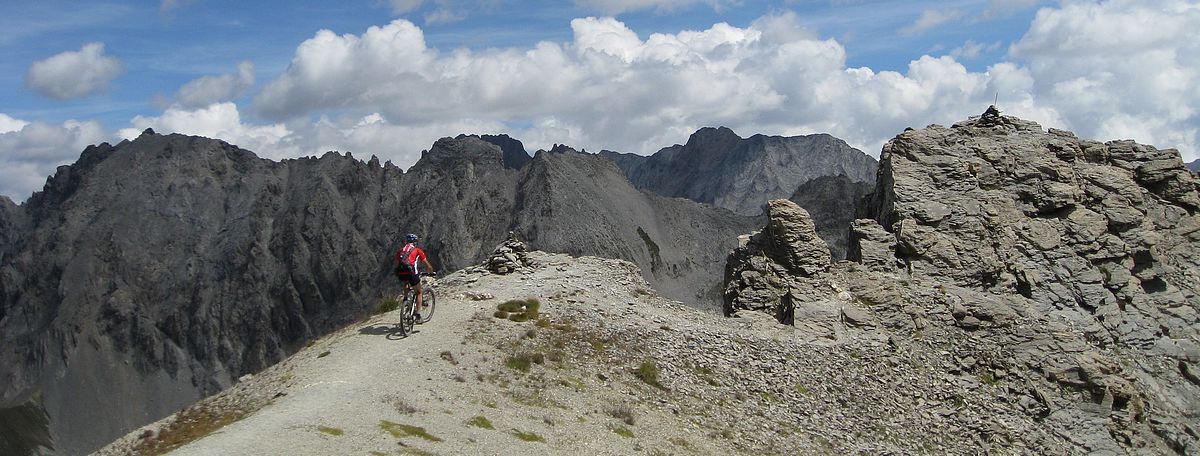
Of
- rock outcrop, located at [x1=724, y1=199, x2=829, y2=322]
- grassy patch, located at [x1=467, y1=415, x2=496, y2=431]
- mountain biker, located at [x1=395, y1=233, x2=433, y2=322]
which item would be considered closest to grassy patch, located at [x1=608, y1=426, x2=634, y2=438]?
grassy patch, located at [x1=467, y1=415, x2=496, y2=431]

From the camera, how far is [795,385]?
109 ft

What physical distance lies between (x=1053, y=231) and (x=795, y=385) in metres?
21.2

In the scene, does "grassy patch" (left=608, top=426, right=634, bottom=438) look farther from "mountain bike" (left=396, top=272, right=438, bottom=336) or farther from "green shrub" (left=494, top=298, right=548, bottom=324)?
"mountain bike" (left=396, top=272, right=438, bottom=336)

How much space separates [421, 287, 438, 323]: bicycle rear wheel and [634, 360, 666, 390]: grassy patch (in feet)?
26.2

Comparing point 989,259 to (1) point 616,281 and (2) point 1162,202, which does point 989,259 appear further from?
(1) point 616,281

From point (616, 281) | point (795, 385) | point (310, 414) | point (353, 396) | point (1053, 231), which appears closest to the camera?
point (310, 414)

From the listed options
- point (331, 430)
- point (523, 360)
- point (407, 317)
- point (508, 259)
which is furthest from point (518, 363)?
point (508, 259)

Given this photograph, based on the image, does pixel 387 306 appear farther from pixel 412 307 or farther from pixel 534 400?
pixel 534 400

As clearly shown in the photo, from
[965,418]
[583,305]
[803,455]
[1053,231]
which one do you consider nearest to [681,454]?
[803,455]

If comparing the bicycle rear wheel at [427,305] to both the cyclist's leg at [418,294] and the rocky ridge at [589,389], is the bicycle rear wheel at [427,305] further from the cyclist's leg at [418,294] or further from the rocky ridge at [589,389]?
the cyclist's leg at [418,294]

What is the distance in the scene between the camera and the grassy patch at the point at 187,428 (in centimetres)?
2240

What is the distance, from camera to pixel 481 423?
24203 millimetres

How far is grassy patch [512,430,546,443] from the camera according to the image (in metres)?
23.7

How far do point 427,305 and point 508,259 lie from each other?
791cm
